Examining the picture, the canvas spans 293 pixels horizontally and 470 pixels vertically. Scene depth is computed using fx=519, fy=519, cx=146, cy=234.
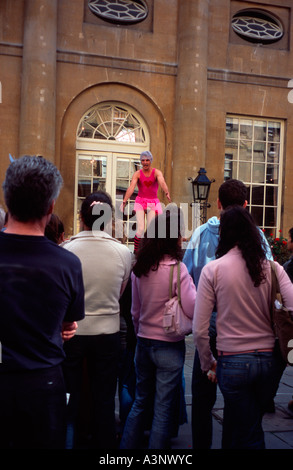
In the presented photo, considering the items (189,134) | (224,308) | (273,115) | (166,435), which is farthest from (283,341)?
(273,115)

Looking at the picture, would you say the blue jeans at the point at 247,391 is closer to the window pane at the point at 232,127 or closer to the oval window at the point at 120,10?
the window pane at the point at 232,127

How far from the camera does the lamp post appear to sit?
1197 centimetres

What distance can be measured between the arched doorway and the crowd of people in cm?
874

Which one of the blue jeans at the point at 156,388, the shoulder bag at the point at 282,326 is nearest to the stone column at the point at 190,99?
the blue jeans at the point at 156,388

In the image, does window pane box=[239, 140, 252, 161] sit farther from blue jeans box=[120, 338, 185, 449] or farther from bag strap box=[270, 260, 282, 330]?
bag strap box=[270, 260, 282, 330]

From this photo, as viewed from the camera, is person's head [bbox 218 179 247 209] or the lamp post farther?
the lamp post

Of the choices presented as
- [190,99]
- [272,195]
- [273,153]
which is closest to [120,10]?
[190,99]

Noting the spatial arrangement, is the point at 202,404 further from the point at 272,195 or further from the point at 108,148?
the point at 272,195

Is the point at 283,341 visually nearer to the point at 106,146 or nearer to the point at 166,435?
the point at 166,435

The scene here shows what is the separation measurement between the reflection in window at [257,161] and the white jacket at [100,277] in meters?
10.3

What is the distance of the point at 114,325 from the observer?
350 cm

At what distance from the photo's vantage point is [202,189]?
478 inches

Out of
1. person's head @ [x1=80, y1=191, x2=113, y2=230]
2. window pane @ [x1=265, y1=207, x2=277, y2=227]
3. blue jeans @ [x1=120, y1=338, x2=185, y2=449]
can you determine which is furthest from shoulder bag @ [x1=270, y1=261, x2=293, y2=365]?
window pane @ [x1=265, y1=207, x2=277, y2=227]

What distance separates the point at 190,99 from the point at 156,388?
10.2 m
